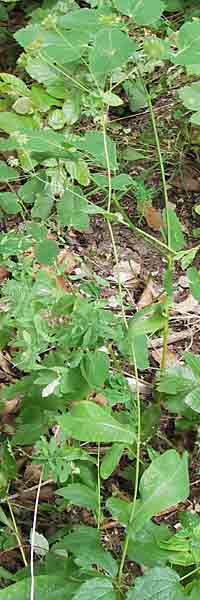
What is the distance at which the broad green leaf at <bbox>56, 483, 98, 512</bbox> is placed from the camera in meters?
1.42

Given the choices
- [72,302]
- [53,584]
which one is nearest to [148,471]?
[53,584]

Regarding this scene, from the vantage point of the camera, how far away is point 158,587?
117 cm

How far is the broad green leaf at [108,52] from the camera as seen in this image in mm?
1325

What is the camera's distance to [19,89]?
232 cm

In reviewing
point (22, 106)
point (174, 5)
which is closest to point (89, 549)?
point (22, 106)

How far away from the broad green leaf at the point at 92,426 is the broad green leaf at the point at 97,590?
19cm

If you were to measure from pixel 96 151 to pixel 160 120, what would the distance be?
3.80 feet

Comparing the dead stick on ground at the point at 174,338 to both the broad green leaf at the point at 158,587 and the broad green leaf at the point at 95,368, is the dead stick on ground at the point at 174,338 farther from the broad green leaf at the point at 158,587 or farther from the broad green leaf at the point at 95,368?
the broad green leaf at the point at 158,587

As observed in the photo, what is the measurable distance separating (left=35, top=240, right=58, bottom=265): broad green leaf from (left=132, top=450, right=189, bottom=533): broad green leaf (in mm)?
529

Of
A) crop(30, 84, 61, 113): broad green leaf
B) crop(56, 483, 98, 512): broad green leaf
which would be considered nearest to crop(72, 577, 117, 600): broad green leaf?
crop(56, 483, 98, 512): broad green leaf

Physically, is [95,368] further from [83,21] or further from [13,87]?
[13,87]

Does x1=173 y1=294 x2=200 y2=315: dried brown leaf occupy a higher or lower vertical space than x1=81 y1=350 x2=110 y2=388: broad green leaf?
lower

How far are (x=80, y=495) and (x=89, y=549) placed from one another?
0.13 m

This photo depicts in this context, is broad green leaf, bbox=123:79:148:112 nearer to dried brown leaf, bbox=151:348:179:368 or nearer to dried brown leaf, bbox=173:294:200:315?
dried brown leaf, bbox=173:294:200:315
